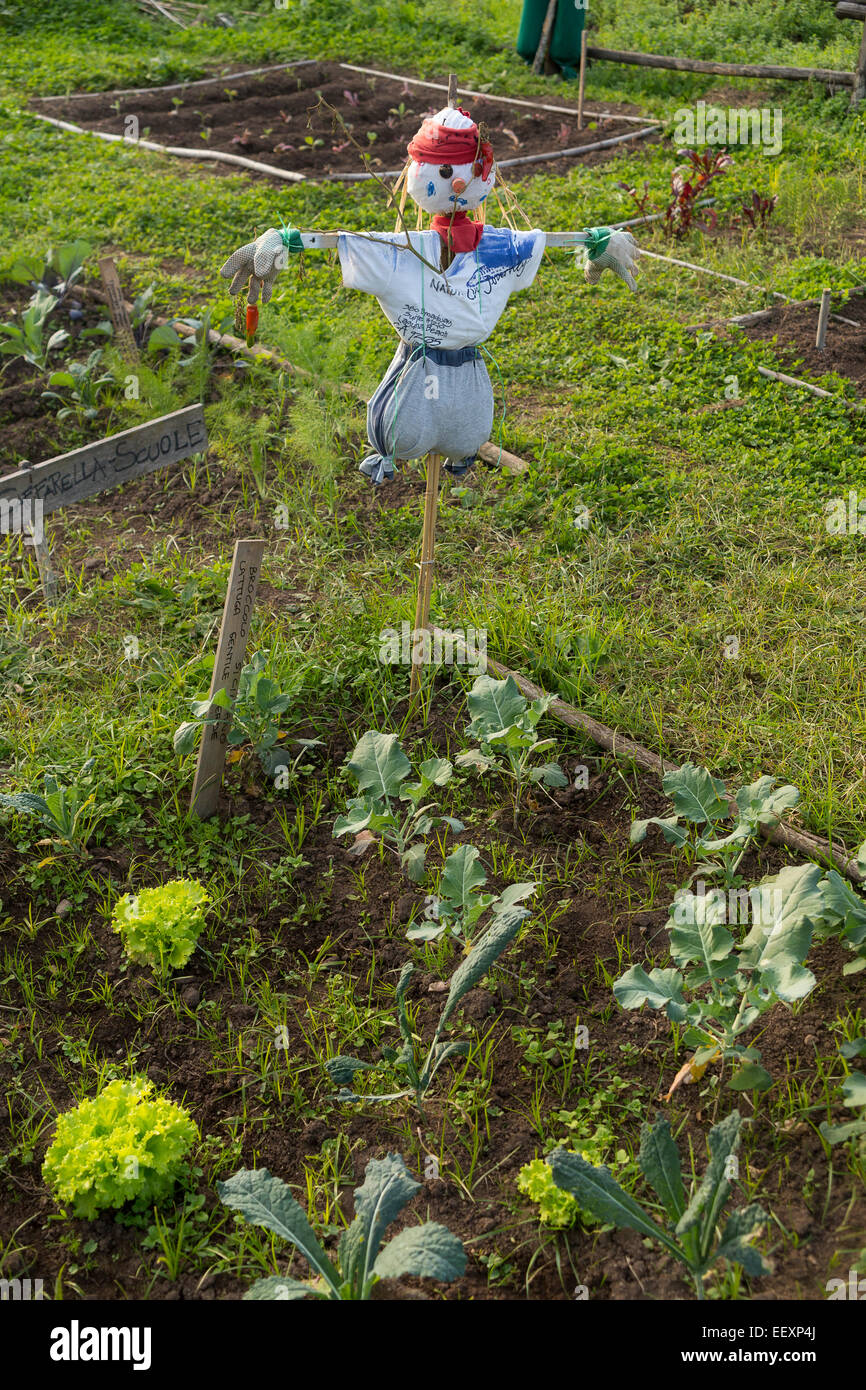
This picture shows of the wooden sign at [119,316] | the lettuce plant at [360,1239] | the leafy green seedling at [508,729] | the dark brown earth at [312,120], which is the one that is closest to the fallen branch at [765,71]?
the dark brown earth at [312,120]

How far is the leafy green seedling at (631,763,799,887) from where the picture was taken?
2.99 metres

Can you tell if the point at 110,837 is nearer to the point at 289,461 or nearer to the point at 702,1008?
the point at 702,1008

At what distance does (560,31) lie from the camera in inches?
412

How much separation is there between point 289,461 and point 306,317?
4.98ft

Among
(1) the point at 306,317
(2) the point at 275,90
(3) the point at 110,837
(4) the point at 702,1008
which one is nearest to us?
(4) the point at 702,1008

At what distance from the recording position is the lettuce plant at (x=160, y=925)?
2.94 m

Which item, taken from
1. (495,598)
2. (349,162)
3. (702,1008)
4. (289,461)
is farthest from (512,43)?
(702,1008)

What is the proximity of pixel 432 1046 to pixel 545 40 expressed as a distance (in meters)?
10.3

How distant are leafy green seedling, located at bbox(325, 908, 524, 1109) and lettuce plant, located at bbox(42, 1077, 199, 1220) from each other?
37 centimetres

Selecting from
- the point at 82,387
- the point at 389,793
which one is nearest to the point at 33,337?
the point at 82,387

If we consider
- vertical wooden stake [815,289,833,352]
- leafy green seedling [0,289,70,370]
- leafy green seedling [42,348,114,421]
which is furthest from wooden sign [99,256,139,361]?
vertical wooden stake [815,289,833,352]

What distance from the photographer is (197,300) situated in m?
6.51

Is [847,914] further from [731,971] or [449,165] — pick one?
[449,165]

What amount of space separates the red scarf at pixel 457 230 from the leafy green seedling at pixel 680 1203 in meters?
2.20
